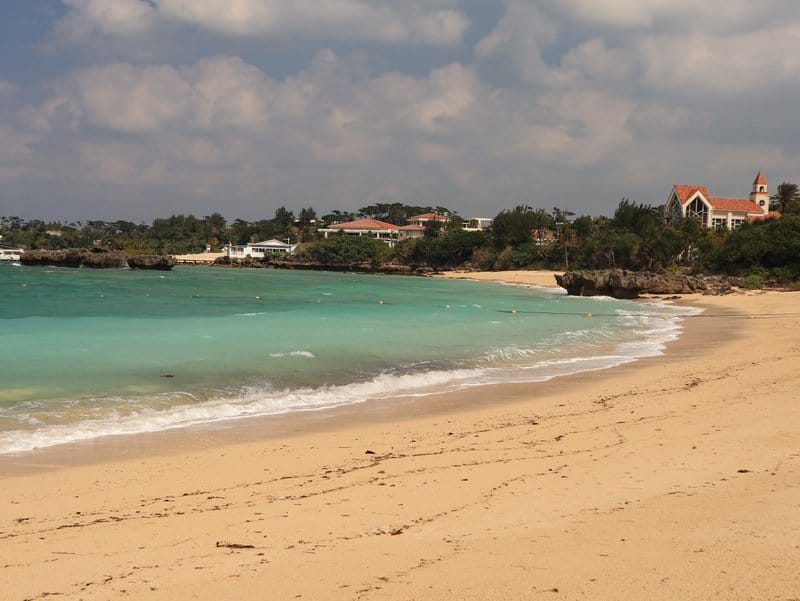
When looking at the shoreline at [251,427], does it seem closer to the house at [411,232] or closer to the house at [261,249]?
the house at [261,249]

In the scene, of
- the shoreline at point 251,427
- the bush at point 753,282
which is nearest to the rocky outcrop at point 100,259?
the bush at point 753,282

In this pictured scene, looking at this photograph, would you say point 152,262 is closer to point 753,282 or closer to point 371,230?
point 371,230

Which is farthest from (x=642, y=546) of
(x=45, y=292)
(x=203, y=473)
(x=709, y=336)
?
(x=45, y=292)

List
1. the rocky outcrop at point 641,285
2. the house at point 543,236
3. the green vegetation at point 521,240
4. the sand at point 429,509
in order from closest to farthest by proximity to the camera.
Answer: the sand at point 429,509
the rocky outcrop at point 641,285
the green vegetation at point 521,240
the house at point 543,236

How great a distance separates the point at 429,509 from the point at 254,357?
1119cm

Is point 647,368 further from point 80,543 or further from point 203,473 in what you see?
point 80,543

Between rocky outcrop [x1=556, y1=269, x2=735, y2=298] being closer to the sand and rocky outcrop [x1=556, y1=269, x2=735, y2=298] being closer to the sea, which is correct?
the sea

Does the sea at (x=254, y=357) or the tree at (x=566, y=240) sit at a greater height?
the tree at (x=566, y=240)

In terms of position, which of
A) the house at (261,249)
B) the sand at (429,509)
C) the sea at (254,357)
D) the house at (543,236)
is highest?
the house at (543,236)

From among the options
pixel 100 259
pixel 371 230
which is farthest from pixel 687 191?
pixel 100 259

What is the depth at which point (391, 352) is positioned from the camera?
17.2 m

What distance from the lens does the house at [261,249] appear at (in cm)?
13250

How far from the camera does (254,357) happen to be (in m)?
15.9

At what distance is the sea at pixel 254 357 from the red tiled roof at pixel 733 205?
58.0m
